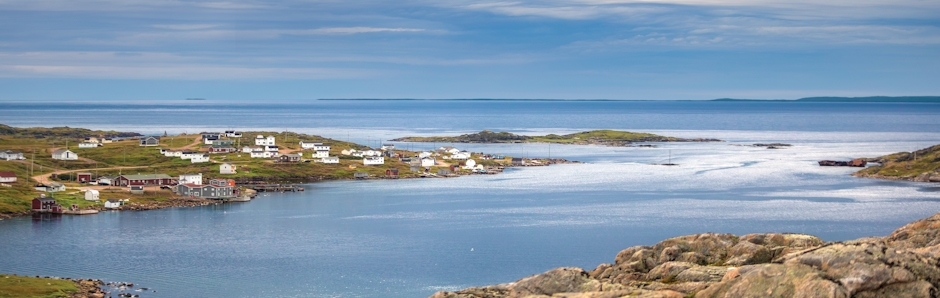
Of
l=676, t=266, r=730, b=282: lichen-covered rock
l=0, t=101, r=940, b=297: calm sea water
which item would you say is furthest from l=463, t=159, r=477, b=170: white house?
l=676, t=266, r=730, b=282: lichen-covered rock

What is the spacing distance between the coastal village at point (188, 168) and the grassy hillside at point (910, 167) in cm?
4848

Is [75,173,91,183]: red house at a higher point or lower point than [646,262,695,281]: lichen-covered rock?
higher

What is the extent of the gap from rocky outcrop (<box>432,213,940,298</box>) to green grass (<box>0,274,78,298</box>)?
3336 centimetres

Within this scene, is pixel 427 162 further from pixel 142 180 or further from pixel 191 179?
pixel 142 180

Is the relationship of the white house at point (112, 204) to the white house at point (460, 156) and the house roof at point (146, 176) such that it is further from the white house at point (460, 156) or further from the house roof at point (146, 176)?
the white house at point (460, 156)

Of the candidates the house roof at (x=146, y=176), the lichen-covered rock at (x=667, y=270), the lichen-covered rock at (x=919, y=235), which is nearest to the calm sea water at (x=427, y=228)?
the house roof at (x=146, y=176)

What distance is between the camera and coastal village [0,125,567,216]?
10462 cm

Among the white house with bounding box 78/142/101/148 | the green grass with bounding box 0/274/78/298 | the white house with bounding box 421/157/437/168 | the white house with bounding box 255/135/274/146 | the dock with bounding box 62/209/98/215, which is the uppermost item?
the white house with bounding box 255/135/274/146

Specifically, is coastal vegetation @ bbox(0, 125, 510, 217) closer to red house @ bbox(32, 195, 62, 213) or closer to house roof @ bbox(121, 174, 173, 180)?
red house @ bbox(32, 195, 62, 213)

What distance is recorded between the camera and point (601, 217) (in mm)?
94312

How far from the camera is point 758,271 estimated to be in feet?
76.5

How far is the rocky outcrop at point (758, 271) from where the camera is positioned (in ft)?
73.9

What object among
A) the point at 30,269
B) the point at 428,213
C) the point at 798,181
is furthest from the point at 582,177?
the point at 30,269

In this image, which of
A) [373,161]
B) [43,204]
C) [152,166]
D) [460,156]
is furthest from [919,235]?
[460,156]
